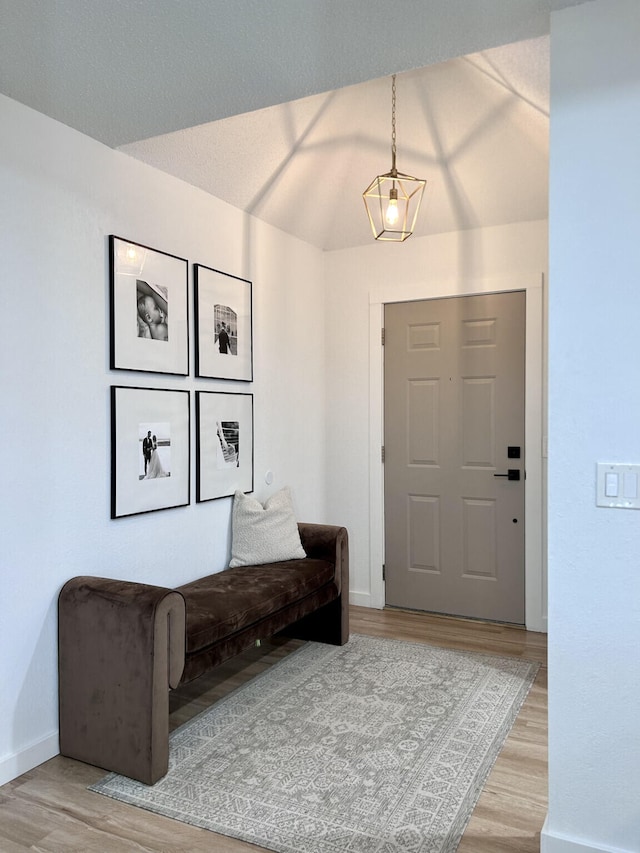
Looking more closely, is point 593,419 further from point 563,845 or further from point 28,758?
point 28,758

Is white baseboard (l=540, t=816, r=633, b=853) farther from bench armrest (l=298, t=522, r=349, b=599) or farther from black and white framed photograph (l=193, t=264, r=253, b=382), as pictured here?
black and white framed photograph (l=193, t=264, r=253, b=382)

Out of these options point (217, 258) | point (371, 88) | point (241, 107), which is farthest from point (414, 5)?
point (217, 258)

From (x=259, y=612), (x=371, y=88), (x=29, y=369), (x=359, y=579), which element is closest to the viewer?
(x=29, y=369)

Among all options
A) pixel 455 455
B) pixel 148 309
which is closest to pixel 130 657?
pixel 148 309

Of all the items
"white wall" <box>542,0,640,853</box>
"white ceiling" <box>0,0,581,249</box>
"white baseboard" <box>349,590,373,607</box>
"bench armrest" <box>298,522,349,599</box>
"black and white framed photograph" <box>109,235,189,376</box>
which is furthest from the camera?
"white baseboard" <box>349,590,373,607</box>

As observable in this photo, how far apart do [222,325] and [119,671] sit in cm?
184

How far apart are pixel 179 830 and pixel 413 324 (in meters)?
3.13

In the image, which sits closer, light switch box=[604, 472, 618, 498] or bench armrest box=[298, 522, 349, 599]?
light switch box=[604, 472, 618, 498]

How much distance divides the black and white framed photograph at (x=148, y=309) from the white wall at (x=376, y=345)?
1530 millimetres

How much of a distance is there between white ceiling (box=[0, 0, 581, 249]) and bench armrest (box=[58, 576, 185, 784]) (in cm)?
180

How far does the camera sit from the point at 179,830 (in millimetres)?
2039

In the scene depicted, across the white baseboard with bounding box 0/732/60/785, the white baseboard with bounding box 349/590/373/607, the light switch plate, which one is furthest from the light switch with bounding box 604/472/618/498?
the white baseboard with bounding box 349/590/373/607

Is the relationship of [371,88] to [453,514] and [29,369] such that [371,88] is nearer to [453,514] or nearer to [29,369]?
[29,369]

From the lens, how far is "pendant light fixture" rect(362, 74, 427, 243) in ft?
9.62
